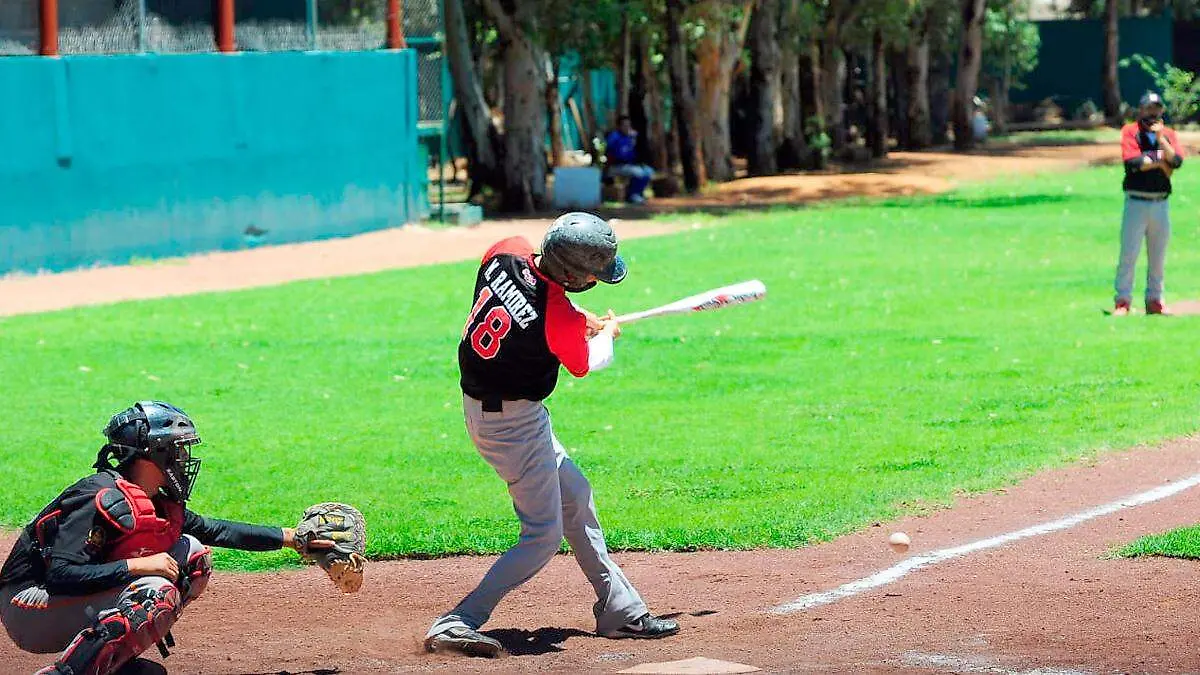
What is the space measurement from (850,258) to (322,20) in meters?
10.0

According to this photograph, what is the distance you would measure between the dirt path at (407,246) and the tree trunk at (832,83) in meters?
2.44

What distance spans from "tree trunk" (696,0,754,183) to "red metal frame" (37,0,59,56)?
1436 centimetres

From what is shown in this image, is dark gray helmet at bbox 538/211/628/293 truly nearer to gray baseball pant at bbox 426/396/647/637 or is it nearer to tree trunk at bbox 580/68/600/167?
gray baseball pant at bbox 426/396/647/637

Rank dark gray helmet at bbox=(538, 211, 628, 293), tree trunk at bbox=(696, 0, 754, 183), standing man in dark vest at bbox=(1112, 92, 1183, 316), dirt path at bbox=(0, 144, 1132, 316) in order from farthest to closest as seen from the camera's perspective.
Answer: tree trunk at bbox=(696, 0, 754, 183) → dirt path at bbox=(0, 144, 1132, 316) → standing man in dark vest at bbox=(1112, 92, 1183, 316) → dark gray helmet at bbox=(538, 211, 628, 293)

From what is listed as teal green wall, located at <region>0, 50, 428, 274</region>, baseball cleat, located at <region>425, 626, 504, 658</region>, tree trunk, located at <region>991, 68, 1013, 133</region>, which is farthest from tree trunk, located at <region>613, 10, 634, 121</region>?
baseball cleat, located at <region>425, 626, 504, 658</region>

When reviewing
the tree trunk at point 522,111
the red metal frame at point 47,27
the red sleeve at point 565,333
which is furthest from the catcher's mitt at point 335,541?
the tree trunk at point 522,111

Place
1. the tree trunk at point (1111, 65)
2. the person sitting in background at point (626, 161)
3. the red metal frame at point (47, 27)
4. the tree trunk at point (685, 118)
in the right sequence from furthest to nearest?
1. the tree trunk at point (1111, 65)
2. the tree trunk at point (685, 118)
3. the person sitting in background at point (626, 161)
4. the red metal frame at point (47, 27)

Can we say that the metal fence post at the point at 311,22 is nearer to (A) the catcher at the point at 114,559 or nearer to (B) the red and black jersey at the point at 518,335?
(B) the red and black jersey at the point at 518,335

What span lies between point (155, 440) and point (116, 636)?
672mm

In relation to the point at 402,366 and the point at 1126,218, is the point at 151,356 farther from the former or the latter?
the point at 1126,218

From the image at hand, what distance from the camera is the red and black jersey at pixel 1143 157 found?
51.0 feet

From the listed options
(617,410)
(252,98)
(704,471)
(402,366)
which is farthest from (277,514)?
(252,98)

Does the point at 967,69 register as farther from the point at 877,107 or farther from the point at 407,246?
the point at 407,246

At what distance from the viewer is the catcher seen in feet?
18.5
